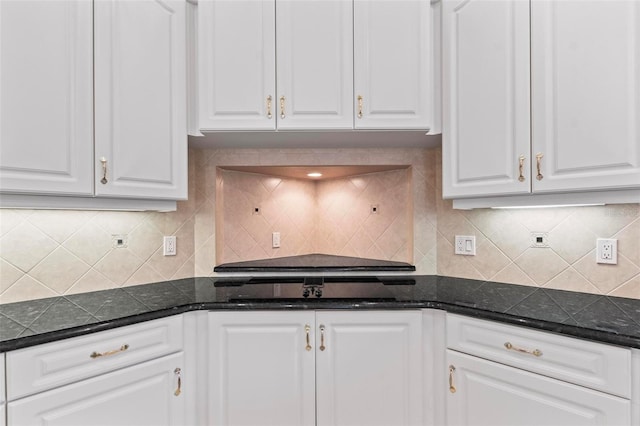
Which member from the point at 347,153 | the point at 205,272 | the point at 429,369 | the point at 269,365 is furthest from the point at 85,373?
the point at 347,153

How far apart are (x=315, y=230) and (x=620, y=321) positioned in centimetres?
195

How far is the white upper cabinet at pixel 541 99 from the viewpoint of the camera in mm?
1296

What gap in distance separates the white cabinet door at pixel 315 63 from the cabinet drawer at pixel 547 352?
1.08 meters

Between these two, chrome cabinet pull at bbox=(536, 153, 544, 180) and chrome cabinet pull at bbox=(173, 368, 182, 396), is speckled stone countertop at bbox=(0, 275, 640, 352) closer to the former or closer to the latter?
chrome cabinet pull at bbox=(173, 368, 182, 396)

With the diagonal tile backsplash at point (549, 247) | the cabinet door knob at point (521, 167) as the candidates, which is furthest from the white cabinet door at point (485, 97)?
the diagonal tile backsplash at point (549, 247)

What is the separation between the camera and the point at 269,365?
5.19ft

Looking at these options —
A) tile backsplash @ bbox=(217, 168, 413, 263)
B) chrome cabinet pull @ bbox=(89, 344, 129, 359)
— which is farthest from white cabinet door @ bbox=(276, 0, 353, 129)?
chrome cabinet pull @ bbox=(89, 344, 129, 359)

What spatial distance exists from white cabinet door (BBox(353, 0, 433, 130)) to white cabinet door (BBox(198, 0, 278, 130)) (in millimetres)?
430

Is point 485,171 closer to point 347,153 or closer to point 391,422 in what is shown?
point 347,153

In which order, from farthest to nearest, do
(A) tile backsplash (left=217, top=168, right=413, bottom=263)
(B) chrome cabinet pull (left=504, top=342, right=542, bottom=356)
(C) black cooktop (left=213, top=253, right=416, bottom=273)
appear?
Result: (A) tile backsplash (left=217, top=168, right=413, bottom=263) → (C) black cooktop (left=213, top=253, right=416, bottom=273) → (B) chrome cabinet pull (left=504, top=342, right=542, bottom=356)

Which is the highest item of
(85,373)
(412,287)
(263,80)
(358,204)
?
(263,80)

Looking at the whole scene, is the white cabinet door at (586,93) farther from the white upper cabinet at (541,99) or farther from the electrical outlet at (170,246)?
the electrical outlet at (170,246)

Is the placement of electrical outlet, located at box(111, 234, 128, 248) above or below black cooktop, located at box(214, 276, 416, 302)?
above

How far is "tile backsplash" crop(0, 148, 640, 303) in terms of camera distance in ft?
5.08
